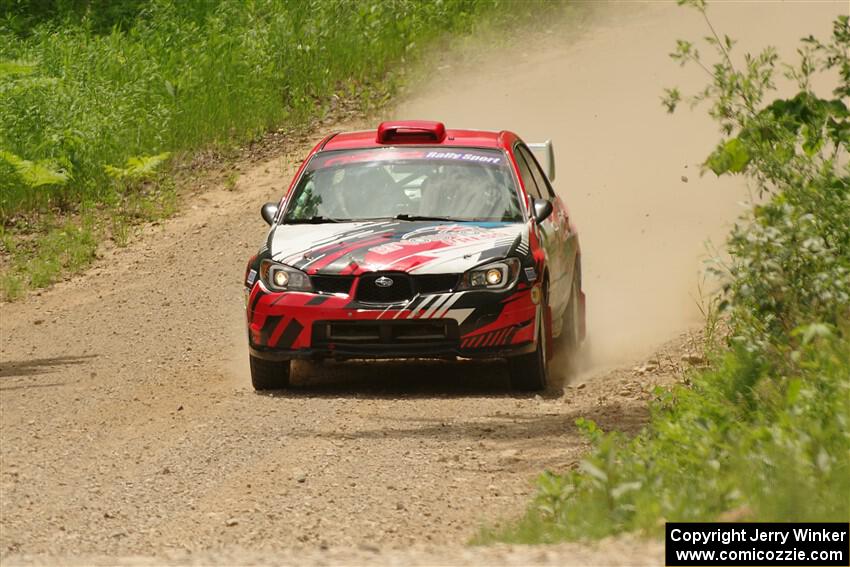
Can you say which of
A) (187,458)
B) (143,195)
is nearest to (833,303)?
(187,458)

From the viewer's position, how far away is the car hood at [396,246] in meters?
10.3

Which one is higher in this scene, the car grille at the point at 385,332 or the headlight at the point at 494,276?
the headlight at the point at 494,276

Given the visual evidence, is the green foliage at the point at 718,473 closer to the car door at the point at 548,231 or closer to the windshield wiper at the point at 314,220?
the car door at the point at 548,231

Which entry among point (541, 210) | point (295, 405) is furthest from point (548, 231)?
point (295, 405)

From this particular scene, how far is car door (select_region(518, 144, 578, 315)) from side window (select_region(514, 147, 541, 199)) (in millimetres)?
111

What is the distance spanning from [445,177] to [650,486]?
532 centimetres

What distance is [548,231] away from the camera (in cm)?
1132

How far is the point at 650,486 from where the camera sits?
20.7ft

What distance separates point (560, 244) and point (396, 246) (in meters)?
1.82

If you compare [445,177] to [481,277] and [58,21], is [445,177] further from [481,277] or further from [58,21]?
[58,21]

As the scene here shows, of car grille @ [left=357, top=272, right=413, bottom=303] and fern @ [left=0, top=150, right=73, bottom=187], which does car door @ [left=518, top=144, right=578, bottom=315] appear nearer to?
car grille @ [left=357, top=272, right=413, bottom=303]

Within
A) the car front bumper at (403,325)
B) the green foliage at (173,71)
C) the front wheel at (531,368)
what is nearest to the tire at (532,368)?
the front wheel at (531,368)

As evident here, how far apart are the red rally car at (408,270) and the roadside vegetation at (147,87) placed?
5889 mm

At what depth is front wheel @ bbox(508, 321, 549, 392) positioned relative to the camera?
34.6 ft
